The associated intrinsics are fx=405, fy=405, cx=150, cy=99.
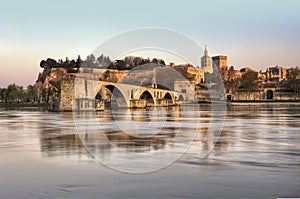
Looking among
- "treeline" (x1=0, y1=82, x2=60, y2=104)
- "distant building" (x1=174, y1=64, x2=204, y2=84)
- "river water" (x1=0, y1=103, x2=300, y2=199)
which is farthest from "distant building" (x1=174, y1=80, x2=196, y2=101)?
"river water" (x1=0, y1=103, x2=300, y2=199)

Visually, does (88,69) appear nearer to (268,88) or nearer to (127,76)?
(127,76)

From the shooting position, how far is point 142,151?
1236 cm

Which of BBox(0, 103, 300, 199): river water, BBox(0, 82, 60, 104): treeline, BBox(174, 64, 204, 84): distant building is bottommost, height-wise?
BBox(0, 103, 300, 199): river water

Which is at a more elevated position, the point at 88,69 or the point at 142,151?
the point at 88,69

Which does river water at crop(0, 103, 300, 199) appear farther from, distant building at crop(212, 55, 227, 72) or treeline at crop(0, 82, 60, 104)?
distant building at crop(212, 55, 227, 72)

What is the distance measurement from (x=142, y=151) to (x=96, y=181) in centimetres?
439

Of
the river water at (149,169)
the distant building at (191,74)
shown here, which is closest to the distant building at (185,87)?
the distant building at (191,74)

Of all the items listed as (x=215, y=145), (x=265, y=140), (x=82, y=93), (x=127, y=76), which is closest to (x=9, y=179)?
(x=215, y=145)

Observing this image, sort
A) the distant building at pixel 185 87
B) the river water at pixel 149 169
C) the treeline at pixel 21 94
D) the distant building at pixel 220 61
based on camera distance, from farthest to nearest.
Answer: the distant building at pixel 220 61 < the distant building at pixel 185 87 < the treeline at pixel 21 94 < the river water at pixel 149 169

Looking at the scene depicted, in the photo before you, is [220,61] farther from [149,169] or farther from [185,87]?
[149,169]

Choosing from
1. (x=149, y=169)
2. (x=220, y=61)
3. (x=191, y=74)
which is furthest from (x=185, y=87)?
(x=149, y=169)

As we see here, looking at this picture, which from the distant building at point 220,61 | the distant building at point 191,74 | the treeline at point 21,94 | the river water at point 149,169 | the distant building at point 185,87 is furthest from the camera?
the distant building at point 220,61

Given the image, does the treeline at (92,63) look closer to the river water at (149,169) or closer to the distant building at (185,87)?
the distant building at (185,87)

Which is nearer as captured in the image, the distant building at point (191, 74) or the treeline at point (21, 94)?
the treeline at point (21, 94)
